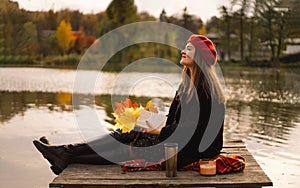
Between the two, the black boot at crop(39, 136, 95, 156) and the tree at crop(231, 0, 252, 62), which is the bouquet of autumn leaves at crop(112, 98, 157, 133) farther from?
the tree at crop(231, 0, 252, 62)

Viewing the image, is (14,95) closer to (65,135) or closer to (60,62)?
(65,135)

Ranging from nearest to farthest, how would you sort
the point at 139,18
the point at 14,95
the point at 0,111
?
the point at 0,111
the point at 14,95
the point at 139,18

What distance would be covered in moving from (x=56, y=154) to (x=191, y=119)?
1.36 meters

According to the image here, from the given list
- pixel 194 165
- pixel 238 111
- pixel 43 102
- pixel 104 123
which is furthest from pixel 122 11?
pixel 194 165

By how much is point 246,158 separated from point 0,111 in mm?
8820

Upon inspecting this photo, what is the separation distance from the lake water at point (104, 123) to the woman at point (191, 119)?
1.09m

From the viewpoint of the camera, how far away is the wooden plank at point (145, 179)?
14.8ft

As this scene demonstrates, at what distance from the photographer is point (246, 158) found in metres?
5.61

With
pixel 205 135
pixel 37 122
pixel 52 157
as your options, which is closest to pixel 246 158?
pixel 205 135

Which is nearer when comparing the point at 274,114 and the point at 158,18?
the point at 274,114

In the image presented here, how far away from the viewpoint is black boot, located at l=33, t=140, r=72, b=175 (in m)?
4.99

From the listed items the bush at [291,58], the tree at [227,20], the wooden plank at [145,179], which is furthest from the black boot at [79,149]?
the tree at [227,20]

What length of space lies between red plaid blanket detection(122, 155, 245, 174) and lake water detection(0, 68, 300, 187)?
1.30 meters

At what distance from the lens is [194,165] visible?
196 inches
